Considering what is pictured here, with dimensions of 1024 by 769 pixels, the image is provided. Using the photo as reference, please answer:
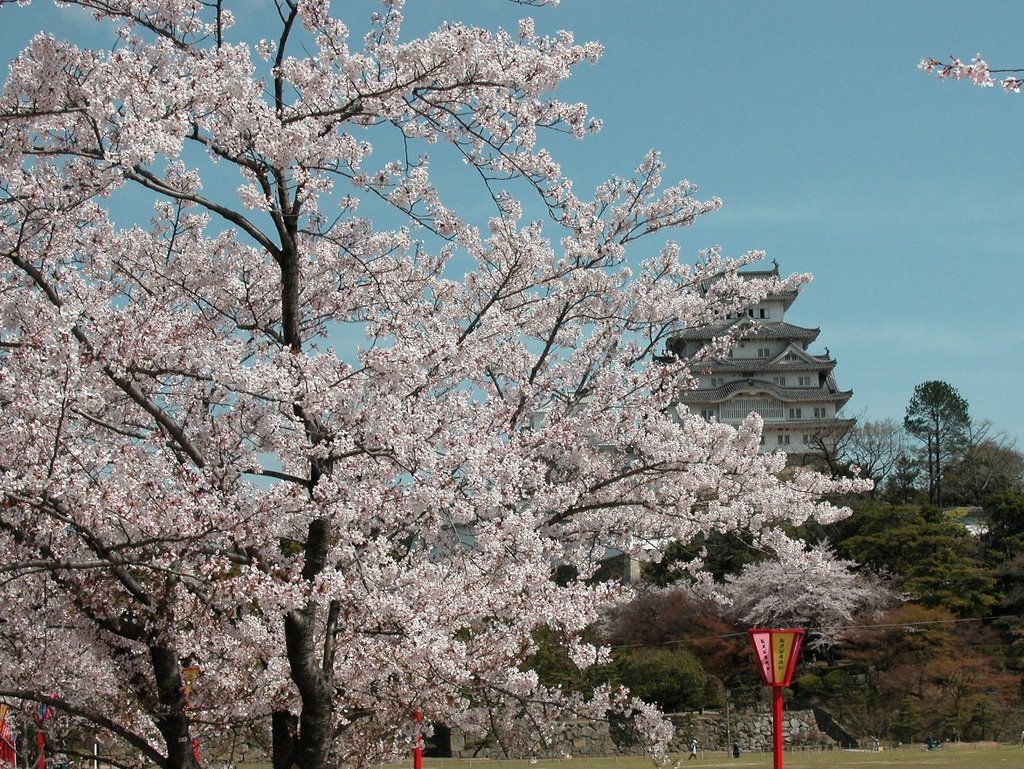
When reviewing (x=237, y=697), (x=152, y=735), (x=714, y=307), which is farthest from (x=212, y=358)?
(x=714, y=307)

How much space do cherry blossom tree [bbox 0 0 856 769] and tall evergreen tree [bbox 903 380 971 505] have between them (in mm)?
39208

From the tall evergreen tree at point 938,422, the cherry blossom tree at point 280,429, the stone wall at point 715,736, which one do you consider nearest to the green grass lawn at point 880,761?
the stone wall at point 715,736

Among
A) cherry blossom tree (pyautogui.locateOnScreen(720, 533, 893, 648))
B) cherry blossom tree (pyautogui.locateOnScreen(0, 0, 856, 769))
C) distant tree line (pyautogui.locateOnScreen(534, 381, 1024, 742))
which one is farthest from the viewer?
cherry blossom tree (pyautogui.locateOnScreen(720, 533, 893, 648))

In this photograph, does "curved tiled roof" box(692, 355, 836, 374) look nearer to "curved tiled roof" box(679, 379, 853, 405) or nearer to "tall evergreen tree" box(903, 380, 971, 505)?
"curved tiled roof" box(679, 379, 853, 405)

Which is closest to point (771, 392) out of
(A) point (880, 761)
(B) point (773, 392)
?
(B) point (773, 392)

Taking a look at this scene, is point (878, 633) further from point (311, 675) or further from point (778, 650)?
point (311, 675)

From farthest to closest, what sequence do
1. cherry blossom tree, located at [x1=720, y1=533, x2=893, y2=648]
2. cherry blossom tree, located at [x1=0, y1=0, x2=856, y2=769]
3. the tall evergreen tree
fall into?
1. the tall evergreen tree
2. cherry blossom tree, located at [x1=720, y1=533, x2=893, y2=648]
3. cherry blossom tree, located at [x1=0, y1=0, x2=856, y2=769]

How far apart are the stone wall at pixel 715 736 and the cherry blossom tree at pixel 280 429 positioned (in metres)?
22.5

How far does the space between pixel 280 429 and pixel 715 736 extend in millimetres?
25969

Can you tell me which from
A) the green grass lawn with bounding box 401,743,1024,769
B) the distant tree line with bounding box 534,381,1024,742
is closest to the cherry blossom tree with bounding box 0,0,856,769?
the green grass lawn with bounding box 401,743,1024,769

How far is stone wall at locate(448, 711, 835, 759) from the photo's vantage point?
27.7 meters

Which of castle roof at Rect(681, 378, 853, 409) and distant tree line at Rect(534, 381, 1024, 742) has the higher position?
castle roof at Rect(681, 378, 853, 409)

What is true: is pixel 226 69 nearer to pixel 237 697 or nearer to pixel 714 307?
pixel 237 697

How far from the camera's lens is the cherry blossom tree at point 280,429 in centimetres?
423
